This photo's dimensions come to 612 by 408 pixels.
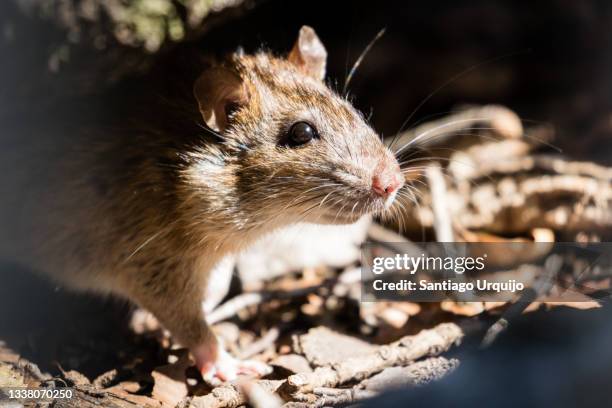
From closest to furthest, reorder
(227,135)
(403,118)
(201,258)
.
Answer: (227,135)
(201,258)
(403,118)

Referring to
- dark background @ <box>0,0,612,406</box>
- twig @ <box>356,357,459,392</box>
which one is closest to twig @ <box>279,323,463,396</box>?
twig @ <box>356,357,459,392</box>

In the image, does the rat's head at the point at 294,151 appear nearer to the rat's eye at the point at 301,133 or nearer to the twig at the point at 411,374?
the rat's eye at the point at 301,133

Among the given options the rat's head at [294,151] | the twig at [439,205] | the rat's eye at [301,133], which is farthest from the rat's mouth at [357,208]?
the twig at [439,205]

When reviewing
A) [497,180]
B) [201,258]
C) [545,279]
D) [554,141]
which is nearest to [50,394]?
[201,258]

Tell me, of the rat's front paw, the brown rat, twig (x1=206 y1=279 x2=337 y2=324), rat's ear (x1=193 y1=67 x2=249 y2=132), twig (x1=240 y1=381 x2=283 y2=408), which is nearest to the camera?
twig (x1=240 y1=381 x2=283 y2=408)

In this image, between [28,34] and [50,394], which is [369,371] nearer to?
[50,394]

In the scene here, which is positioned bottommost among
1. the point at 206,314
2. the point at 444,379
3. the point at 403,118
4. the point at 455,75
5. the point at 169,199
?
the point at 444,379

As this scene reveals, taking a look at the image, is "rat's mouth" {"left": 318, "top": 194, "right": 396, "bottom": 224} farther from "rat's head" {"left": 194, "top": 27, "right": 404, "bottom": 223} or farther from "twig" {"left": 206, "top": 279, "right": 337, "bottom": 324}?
"twig" {"left": 206, "top": 279, "right": 337, "bottom": 324}
